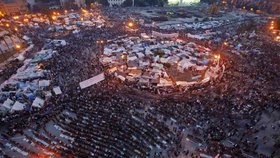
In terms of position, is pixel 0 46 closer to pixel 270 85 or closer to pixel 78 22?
pixel 78 22

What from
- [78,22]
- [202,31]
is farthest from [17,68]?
[202,31]

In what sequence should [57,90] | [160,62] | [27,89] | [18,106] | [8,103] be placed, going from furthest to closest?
[160,62] → [27,89] → [57,90] → [8,103] → [18,106]

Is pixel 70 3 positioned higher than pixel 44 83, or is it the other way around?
pixel 70 3

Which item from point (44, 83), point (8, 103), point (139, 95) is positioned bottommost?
point (139, 95)

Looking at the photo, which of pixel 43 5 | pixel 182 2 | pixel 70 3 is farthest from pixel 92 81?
pixel 182 2

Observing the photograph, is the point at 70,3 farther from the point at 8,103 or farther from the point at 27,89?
the point at 8,103

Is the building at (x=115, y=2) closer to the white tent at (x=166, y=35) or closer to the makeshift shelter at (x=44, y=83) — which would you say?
the white tent at (x=166, y=35)

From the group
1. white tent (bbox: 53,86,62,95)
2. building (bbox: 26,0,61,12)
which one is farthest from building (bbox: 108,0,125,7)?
white tent (bbox: 53,86,62,95)

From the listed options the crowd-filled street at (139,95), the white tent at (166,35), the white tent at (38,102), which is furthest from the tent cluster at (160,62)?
the white tent at (38,102)

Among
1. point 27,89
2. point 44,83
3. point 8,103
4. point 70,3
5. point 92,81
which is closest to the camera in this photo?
point 8,103
